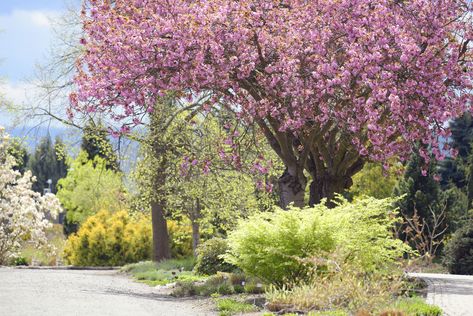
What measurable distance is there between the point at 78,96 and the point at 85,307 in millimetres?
6596

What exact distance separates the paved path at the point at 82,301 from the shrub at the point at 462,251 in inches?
314

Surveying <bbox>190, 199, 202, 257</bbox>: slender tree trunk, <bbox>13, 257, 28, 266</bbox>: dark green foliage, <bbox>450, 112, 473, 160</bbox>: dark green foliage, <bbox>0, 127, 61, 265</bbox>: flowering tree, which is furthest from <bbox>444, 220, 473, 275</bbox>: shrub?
<bbox>450, 112, 473, 160</bbox>: dark green foliage

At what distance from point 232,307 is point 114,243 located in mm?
20067

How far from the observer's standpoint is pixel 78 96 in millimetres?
18188

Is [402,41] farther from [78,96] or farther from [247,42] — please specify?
[78,96]

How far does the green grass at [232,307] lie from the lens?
1241 centimetres

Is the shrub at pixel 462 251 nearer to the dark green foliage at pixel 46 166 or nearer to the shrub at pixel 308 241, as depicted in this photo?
the shrub at pixel 308 241

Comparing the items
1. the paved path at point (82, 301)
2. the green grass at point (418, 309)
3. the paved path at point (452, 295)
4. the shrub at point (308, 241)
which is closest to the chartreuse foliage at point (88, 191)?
the paved path at point (82, 301)

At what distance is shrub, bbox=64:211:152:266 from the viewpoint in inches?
1268

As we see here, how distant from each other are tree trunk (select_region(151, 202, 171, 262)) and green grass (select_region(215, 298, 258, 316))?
45.7 feet

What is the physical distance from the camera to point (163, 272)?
22.8 m

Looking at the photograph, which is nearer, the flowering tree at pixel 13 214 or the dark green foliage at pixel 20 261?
the flowering tree at pixel 13 214

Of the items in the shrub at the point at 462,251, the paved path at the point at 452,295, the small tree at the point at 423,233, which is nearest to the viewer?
the paved path at the point at 452,295

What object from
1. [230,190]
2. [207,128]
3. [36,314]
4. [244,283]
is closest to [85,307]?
[36,314]
